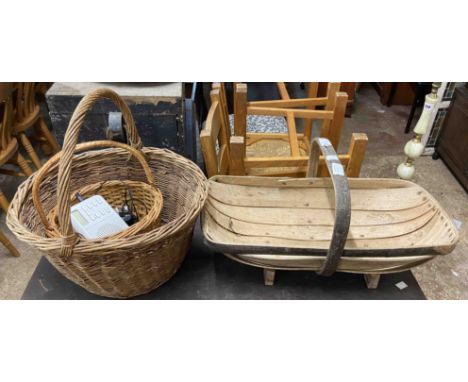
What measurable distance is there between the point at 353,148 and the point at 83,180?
2.97 feet

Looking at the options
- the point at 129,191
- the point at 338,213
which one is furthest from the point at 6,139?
the point at 338,213

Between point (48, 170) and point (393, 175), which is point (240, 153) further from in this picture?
point (393, 175)

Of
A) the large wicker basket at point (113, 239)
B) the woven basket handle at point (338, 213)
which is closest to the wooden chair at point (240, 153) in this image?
the large wicker basket at point (113, 239)

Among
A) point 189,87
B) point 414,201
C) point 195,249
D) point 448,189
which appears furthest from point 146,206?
point 448,189

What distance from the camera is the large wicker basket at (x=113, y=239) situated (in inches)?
27.8

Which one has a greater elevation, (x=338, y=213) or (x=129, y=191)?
(x=338, y=213)

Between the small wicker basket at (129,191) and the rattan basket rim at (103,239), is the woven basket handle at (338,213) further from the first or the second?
the small wicker basket at (129,191)

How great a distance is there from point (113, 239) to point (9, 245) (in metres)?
1.22

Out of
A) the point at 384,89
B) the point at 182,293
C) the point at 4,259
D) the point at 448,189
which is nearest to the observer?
the point at 182,293

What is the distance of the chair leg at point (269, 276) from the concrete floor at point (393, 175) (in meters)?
0.96

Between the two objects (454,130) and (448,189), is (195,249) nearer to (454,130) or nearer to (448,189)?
(448,189)

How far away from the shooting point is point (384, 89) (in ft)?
10.2

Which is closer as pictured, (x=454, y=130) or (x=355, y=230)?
(x=355, y=230)

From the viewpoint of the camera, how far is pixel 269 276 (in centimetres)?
96
